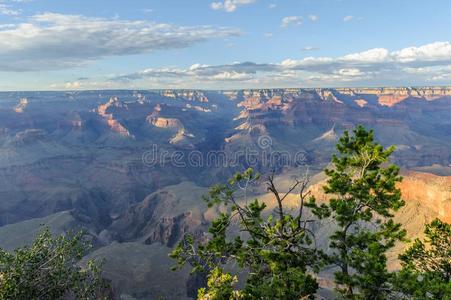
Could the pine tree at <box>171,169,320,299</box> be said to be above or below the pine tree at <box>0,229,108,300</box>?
above

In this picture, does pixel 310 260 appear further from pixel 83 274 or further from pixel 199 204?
pixel 199 204

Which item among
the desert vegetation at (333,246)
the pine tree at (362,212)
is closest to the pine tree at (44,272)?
the desert vegetation at (333,246)

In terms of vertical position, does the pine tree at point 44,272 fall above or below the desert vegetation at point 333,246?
below

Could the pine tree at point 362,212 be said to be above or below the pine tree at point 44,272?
above

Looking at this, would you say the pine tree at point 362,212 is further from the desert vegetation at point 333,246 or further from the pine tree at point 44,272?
the pine tree at point 44,272

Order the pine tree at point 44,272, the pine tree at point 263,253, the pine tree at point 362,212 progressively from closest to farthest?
1. the pine tree at point 263,253
2. the pine tree at point 362,212
3. the pine tree at point 44,272

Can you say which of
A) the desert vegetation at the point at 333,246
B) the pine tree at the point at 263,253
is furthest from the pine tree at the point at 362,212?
the pine tree at the point at 263,253

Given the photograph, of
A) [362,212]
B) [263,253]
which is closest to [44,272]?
[263,253]

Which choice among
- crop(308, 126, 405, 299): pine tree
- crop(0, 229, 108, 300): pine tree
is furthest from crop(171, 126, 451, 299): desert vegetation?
crop(0, 229, 108, 300): pine tree

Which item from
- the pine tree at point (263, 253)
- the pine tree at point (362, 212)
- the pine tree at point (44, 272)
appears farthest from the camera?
the pine tree at point (44, 272)

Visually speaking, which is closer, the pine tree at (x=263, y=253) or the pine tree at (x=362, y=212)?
the pine tree at (x=263, y=253)

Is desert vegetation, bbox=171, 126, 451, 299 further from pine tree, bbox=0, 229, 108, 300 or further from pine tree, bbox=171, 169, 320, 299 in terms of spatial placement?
pine tree, bbox=0, 229, 108, 300

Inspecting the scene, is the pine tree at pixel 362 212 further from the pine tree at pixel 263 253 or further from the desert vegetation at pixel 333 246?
the pine tree at pixel 263 253

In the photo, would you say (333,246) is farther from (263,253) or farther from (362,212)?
(263,253)
